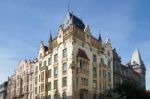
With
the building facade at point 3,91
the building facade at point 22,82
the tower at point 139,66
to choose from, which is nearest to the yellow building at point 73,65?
the building facade at point 22,82

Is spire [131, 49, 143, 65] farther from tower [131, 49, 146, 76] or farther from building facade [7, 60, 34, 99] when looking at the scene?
building facade [7, 60, 34, 99]

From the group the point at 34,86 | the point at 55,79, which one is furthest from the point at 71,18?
the point at 34,86

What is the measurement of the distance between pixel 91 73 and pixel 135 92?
13.0 meters

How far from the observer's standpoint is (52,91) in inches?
3440

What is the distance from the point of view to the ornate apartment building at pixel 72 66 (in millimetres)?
82250

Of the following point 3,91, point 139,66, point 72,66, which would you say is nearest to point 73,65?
point 72,66

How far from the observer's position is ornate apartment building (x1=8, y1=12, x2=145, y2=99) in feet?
270

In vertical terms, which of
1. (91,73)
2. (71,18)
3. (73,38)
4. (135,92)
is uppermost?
(71,18)

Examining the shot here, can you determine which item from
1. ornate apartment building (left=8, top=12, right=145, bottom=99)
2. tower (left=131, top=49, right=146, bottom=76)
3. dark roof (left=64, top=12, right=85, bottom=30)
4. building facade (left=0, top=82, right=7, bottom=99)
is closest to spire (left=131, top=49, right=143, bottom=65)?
tower (left=131, top=49, right=146, bottom=76)

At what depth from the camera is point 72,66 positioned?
3189 inches

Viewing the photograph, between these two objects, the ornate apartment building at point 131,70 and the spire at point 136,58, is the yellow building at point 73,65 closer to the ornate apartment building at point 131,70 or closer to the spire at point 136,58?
the ornate apartment building at point 131,70

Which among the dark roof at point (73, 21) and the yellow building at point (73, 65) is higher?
the dark roof at point (73, 21)

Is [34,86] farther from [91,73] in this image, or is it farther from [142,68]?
[142,68]

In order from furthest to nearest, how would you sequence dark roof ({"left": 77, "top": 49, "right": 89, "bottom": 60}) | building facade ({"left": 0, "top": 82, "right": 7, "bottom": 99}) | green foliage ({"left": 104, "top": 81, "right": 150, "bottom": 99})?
1. building facade ({"left": 0, "top": 82, "right": 7, "bottom": 99})
2. dark roof ({"left": 77, "top": 49, "right": 89, "bottom": 60})
3. green foliage ({"left": 104, "top": 81, "right": 150, "bottom": 99})
